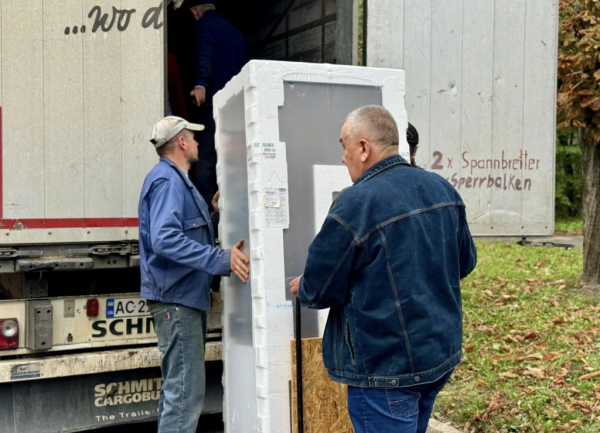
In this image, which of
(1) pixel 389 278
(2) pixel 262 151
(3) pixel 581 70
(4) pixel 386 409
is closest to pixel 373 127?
(1) pixel 389 278

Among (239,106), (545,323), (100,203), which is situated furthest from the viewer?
(545,323)

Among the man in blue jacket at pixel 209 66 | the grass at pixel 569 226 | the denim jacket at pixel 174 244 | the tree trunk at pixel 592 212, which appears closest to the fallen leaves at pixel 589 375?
A: the denim jacket at pixel 174 244

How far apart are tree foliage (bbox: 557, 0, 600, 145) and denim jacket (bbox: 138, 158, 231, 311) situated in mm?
5156

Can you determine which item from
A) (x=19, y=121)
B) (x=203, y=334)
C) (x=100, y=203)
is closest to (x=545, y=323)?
(x=203, y=334)

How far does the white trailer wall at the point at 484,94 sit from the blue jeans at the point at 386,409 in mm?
2566

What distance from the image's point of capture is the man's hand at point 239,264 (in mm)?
3695

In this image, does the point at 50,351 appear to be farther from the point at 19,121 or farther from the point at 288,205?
the point at 288,205

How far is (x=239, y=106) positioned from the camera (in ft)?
12.5

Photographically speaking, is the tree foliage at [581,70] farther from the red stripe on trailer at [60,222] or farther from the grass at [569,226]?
the grass at [569,226]

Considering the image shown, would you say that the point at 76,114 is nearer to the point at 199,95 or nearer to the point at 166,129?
the point at 166,129

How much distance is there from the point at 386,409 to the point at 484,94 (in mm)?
3095

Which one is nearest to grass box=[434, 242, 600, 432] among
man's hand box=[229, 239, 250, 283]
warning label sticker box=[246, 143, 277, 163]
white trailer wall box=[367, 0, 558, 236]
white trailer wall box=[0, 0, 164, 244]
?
white trailer wall box=[367, 0, 558, 236]

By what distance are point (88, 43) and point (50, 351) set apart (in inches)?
64.8

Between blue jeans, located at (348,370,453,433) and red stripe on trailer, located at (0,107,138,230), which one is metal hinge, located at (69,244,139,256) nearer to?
red stripe on trailer, located at (0,107,138,230)
